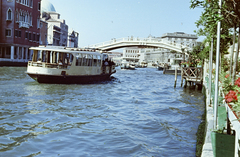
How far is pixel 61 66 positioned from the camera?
61.5 feet

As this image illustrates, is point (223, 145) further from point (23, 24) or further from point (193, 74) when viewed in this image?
point (23, 24)

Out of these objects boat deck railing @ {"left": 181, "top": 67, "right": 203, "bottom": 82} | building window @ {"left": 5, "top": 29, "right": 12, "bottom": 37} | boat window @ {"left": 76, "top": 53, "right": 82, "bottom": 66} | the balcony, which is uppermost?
the balcony

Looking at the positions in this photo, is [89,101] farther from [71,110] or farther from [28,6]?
[28,6]

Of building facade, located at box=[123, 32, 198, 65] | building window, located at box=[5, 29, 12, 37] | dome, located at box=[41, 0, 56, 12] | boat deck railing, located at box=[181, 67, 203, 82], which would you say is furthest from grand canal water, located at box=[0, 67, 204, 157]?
building facade, located at box=[123, 32, 198, 65]

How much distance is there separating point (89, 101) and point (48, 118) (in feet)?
13.1

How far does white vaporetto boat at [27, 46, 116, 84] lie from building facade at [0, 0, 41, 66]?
53.7 ft

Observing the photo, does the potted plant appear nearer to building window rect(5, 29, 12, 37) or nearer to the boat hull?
the boat hull

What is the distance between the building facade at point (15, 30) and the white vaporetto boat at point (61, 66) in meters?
16.4

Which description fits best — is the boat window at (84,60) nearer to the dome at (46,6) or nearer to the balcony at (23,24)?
the balcony at (23,24)

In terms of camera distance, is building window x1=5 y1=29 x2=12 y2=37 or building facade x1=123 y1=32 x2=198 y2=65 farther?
building facade x1=123 y1=32 x2=198 y2=65

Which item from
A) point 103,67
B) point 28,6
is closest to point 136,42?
point 28,6

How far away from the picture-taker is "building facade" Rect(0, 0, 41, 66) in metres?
37.2

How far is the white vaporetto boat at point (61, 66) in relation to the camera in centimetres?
1808

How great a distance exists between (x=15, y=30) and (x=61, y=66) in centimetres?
2204
